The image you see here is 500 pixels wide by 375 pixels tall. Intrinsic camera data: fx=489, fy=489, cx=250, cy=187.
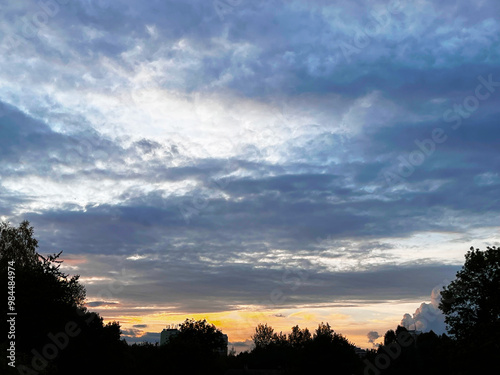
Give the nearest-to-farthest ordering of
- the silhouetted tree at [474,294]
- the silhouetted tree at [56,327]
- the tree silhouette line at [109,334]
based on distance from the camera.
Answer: the tree silhouette line at [109,334]
the silhouetted tree at [56,327]
the silhouetted tree at [474,294]

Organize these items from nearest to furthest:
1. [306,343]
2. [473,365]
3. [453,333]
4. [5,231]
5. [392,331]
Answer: [473,365] → [453,333] → [306,343] → [5,231] → [392,331]

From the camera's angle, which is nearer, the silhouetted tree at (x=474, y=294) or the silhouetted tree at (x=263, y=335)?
the silhouetted tree at (x=474, y=294)

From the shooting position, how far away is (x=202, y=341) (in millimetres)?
128500

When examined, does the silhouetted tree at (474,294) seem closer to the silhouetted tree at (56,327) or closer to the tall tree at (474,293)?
the tall tree at (474,293)

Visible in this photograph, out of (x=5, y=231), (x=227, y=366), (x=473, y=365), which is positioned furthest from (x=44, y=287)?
(x=227, y=366)

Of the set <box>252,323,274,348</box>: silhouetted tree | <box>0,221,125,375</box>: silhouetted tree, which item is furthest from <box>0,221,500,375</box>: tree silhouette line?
<box>252,323,274,348</box>: silhouetted tree

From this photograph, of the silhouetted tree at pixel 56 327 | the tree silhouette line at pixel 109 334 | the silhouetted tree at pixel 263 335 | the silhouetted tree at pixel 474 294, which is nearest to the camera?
the tree silhouette line at pixel 109 334

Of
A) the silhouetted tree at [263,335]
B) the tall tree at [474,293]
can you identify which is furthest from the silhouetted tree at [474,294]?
the silhouetted tree at [263,335]

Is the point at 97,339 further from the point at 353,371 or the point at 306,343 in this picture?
the point at 353,371

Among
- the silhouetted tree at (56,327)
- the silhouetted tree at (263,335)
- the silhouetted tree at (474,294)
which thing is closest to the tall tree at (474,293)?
the silhouetted tree at (474,294)

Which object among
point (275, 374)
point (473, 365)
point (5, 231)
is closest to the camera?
point (473, 365)

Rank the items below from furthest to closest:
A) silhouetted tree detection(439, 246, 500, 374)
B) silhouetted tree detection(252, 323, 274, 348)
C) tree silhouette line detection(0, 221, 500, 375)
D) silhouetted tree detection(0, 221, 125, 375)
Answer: silhouetted tree detection(252, 323, 274, 348), silhouetted tree detection(439, 246, 500, 374), silhouetted tree detection(0, 221, 125, 375), tree silhouette line detection(0, 221, 500, 375)

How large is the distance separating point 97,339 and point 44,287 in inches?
460

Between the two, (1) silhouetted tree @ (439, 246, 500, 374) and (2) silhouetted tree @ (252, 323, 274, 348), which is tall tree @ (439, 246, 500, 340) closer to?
(1) silhouetted tree @ (439, 246, 500, 374)
